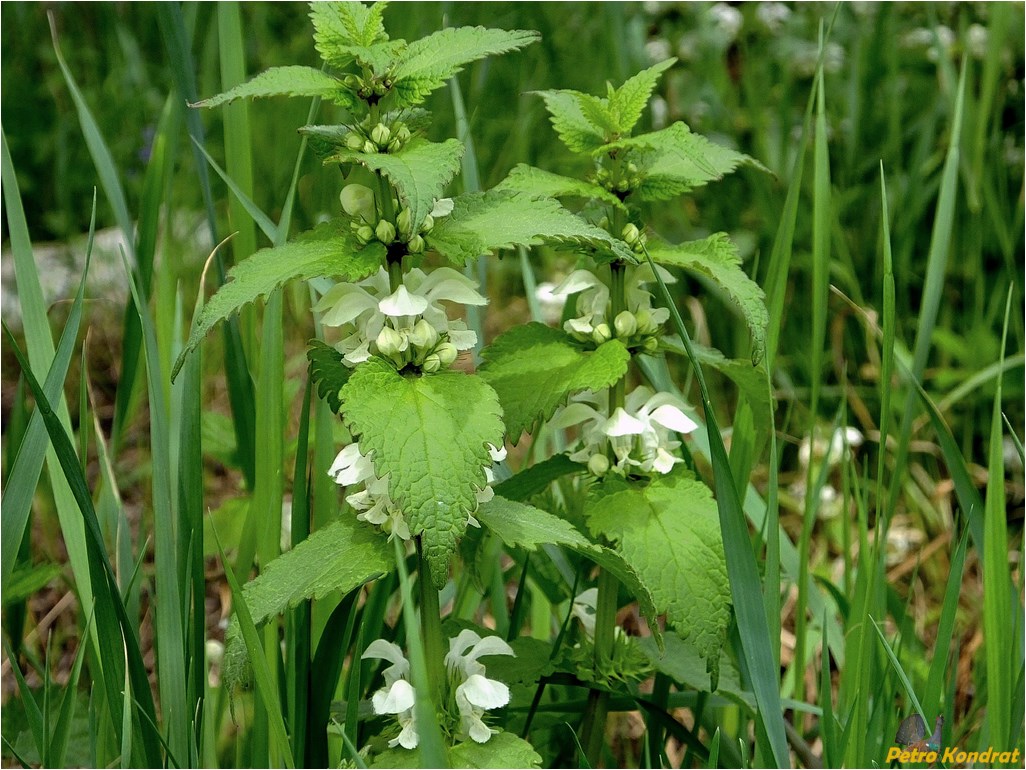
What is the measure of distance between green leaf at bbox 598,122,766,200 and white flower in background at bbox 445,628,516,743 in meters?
0.40


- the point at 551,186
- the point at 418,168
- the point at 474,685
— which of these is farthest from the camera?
the point at 551,186

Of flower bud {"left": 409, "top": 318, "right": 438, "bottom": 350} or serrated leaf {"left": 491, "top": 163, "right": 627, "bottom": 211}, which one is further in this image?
serrated leaf {"left": 491, "top": 163, "right": 627, "bottom": 211}

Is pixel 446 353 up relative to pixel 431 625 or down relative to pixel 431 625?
up

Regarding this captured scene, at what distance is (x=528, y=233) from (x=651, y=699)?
21.4 inches

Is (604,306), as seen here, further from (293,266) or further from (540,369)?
(293,266)

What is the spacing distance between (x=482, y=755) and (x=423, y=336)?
0.31 m

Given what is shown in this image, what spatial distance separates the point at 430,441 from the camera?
71cm

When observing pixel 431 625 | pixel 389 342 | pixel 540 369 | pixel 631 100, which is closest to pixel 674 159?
pixel 631 100

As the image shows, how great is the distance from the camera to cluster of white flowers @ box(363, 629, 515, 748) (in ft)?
2.61

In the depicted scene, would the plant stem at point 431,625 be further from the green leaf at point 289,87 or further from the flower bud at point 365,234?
the green leaf at point 289,87

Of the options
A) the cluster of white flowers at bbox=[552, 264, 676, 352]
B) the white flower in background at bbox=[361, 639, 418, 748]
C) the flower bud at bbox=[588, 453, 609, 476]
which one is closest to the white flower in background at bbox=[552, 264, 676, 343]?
the cluster of white flowers at bbox=[552, 264, 676, 352]

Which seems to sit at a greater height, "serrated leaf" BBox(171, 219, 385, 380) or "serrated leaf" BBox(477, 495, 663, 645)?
"serrated leaf" BBox(171, 219, 385, 380)

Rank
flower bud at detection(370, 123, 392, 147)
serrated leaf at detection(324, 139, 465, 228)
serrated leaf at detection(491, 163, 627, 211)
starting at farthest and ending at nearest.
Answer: serrated leaf at detection(491, 163, 627, 211) < flower bud at detection(370, 123, 392, 147) < serrated leaf at detection(324, 139, 465, 228)

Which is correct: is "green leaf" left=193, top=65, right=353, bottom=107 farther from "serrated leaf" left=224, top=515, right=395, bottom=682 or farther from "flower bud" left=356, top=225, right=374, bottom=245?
"serrated leaf" left=224, top=515, right=395, bottom=682
